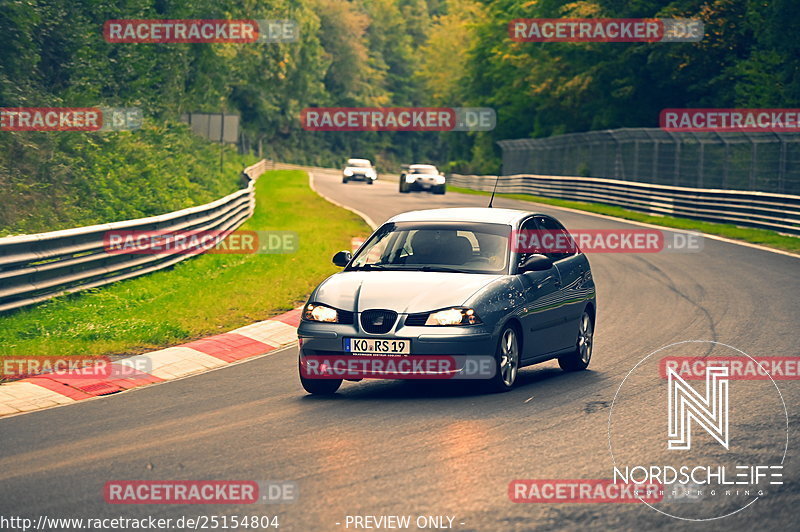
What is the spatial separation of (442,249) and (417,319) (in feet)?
4.53

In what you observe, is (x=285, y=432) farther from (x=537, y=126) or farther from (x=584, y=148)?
(x=537, y=126)

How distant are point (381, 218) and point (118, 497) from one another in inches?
1078

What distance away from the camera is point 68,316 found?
13539mm

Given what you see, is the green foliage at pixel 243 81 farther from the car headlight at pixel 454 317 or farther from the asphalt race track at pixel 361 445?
the car headlight at pixel 454 317

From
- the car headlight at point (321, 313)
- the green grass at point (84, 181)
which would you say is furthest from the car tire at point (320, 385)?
the green grass at point (84, 181)

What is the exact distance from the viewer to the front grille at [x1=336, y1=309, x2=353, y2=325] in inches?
362

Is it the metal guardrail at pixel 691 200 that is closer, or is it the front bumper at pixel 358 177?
the metal guardrail at pixel 691 200

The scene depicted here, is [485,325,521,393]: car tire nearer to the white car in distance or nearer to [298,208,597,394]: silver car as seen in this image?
[298,208,597,394]: silver car

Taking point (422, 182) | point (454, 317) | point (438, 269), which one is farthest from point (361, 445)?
point (422, 182)

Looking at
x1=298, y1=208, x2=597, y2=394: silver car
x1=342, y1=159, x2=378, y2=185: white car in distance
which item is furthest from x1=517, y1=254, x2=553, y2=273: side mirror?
x1=342, y1=159, x2=378, y2=185: white car in distance

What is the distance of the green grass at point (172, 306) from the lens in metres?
12.1

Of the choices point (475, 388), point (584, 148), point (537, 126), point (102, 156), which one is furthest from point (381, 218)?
point (537, 126)

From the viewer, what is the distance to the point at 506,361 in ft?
31.1

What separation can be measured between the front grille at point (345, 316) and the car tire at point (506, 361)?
1.20m
